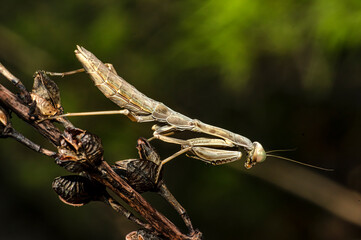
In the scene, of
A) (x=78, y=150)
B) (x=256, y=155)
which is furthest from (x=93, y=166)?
(x=256, y=155)

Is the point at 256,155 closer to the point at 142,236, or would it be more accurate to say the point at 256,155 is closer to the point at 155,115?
the point at 155,115

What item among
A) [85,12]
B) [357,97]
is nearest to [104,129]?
[85,12]

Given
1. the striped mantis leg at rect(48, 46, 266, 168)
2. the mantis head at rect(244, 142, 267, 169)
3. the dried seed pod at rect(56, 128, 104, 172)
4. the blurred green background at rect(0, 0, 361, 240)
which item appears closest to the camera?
the dried seed pod at rect(56, 128, 104, 172)

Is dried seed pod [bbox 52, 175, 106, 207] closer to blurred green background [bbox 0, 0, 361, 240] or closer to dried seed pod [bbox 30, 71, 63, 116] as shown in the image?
dried seed pod [bbox 30, 71, 63, 116]

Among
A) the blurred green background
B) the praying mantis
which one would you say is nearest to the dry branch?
the praying mantis

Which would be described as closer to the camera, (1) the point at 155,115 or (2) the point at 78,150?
(2) the point at 78,150

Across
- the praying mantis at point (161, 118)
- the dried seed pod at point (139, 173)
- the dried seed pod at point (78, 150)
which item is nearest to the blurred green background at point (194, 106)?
the praying mantis at point (161, 118)

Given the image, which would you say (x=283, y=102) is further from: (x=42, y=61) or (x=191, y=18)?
(x=42, y=61)
